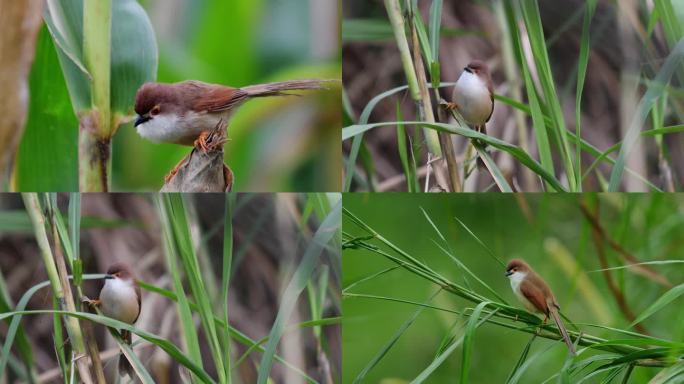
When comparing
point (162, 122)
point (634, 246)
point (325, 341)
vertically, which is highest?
point (162, 122)

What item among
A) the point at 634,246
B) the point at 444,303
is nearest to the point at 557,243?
the point at 634,246

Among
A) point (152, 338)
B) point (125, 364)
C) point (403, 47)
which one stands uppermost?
point (403, 47)

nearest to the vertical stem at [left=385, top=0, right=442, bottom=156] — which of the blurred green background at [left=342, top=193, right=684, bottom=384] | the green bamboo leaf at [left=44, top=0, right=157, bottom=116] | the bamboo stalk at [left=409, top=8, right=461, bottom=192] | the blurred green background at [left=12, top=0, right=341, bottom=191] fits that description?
the bamboo stalk at [left=409, top=8, right=461, bottom=192]

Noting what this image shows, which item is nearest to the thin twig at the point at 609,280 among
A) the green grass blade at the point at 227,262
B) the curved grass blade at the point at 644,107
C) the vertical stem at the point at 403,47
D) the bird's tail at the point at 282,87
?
the curved grass blade at the point at 644,107

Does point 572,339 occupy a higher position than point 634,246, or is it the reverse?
point 634,246

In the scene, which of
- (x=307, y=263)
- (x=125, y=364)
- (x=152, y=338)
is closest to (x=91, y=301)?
(x=125, y=364)

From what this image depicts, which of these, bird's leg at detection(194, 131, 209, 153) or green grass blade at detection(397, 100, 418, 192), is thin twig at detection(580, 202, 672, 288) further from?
bird's leg at detection(194, 131, 209, 153)

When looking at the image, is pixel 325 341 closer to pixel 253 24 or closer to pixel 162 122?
pixel 162 122

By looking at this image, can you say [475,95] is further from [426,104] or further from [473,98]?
[426,104]
